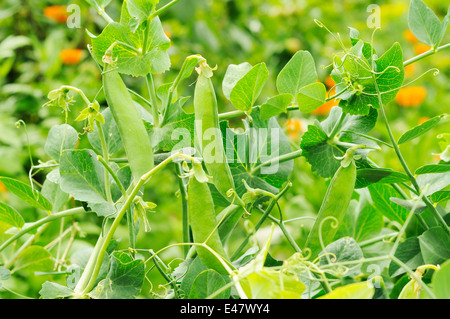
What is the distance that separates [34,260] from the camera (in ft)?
1.69

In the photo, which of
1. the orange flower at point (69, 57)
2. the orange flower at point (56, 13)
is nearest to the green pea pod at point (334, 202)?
the orange flower at point (69, 57)

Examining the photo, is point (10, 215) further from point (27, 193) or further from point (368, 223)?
point (368, 223)

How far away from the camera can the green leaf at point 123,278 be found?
14.0 inches

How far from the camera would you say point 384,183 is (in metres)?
0.44

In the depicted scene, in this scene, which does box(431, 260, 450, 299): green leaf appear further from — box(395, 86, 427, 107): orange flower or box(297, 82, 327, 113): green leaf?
box(395, 86, 427, 107): orange flower

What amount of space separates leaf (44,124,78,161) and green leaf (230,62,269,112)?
0.48 ft

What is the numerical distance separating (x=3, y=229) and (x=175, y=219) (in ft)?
3.08

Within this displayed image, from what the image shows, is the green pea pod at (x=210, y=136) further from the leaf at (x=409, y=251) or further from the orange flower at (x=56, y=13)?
the orange flower at (x=56, y=13)

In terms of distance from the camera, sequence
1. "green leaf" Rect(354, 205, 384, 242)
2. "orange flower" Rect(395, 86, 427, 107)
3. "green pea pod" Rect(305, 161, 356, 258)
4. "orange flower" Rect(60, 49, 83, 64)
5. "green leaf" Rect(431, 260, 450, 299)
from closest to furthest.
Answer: "green leaf" Rect(431, 260, 450, 299) → "green pea pod" Rect(305, 161, 356, 258) → "green leaf" Rect(354, 205, 384, 242) → "orange flower" Rect(60, 49, 83, 64) → "orange flower" Rect(395, 86, 427, 107)

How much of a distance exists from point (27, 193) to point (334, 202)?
0.86 feet

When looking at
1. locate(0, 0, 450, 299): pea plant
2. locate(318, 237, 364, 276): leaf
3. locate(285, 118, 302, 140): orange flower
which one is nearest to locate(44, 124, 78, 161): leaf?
locate(0, 0, 450, 299): pea plant

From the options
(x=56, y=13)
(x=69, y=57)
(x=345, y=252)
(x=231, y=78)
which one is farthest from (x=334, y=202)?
(x=56, y=13)

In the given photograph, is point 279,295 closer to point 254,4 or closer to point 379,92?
point 379,92

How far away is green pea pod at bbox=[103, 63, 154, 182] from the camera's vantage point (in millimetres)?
373
